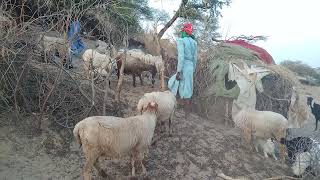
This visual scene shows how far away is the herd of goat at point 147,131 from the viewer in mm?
5223

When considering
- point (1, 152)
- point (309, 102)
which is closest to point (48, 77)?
point (1, 152)

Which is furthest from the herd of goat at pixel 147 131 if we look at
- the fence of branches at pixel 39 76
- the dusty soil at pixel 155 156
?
the fence of branches at pixel 39 76

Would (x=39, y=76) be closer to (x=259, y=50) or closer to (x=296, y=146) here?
(x=296, y=146)

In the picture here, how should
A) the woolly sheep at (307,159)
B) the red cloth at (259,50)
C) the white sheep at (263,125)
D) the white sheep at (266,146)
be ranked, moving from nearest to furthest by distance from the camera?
the woolly sheep at (307,159)
the white sheep at (263,125)
the white sheep at (266,146)
the red cloth at (259,50)

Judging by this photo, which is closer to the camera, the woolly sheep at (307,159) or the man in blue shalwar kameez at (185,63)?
the woolly sheep at (307,159)

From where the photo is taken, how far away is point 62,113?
6961 millimetres

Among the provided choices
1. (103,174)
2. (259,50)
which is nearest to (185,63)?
(103,174)

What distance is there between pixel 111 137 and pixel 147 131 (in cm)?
68

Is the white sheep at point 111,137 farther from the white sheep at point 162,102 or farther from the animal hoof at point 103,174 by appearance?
the white sheep at point 162,102

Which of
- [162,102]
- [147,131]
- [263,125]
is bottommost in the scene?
[263,125]

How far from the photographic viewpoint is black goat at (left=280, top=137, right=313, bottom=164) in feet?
23.8

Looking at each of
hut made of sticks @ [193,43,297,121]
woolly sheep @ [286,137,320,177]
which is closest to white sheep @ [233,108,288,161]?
woolly sheep @ [286,137,320,177]

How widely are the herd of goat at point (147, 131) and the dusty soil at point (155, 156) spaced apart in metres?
0.30

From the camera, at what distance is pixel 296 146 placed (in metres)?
7.54
